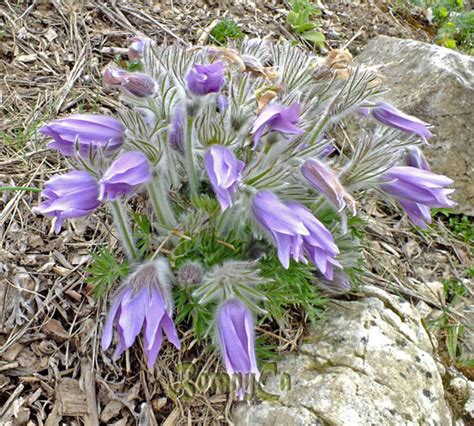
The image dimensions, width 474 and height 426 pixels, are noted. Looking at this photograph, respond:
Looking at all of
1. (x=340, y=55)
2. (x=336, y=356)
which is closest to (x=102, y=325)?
(x=336, y=356)

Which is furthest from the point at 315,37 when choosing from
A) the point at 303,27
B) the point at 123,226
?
the point at 123,226

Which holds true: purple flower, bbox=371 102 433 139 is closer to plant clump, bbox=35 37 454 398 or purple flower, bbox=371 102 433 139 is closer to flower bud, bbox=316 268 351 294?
plant clump, bbox=35 37 454 398

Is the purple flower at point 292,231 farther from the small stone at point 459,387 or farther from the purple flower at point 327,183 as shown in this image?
the small stone at point 459,387

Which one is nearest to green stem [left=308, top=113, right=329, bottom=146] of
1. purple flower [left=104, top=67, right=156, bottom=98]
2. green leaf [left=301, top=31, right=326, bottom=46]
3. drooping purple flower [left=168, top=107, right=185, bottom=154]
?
drooping purple flower [left=168, top=107, right=185, bottom=154]

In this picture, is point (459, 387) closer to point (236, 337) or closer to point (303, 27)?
point (236, 337)

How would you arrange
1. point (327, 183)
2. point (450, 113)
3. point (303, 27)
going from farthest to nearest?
point (303, 27)
point (450, 113)
point (327, 183)

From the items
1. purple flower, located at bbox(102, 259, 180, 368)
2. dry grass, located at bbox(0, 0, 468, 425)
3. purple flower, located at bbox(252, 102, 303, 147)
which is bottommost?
dry grass, located at bbox(0, 0, 468, 425)

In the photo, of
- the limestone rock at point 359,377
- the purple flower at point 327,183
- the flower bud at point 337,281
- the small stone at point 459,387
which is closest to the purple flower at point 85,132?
the purple flower at point 327,183
